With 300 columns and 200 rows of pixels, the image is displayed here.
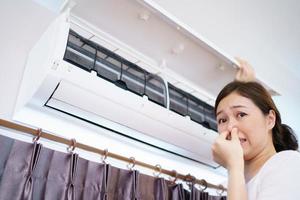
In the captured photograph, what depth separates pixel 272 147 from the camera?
822mm

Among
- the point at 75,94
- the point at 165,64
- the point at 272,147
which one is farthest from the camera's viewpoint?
the point at 165,64

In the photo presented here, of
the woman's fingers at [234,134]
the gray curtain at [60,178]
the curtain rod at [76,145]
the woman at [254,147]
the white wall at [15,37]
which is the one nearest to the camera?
the woman at [254,147]

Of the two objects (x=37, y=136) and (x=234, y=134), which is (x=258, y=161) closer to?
(x=234, y=134)

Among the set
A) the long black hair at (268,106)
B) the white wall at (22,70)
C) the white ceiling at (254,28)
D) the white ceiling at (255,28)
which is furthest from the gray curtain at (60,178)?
the white ceiling at (255,28)

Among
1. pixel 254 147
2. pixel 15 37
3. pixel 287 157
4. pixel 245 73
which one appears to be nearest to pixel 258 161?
→ pixel 254 147

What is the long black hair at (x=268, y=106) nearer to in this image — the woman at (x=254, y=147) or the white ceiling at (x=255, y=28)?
the woman at (x=254, y=147)

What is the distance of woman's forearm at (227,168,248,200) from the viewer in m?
0.65

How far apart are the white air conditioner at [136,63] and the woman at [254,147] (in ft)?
1.34

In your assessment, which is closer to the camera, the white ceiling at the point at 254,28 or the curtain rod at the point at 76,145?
the curtain rod at the point at 76,145

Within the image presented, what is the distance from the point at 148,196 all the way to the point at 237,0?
968 millimetres

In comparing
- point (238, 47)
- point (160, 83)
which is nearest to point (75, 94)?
point (160, 83)

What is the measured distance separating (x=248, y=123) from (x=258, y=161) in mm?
109

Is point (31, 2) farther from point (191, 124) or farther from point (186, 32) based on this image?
point (191, 124)

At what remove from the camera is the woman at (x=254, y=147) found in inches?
24.4
